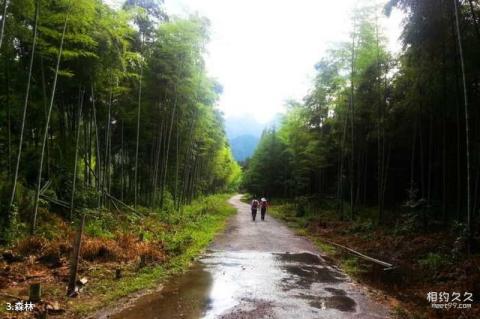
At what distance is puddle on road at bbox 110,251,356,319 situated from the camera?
6.04m

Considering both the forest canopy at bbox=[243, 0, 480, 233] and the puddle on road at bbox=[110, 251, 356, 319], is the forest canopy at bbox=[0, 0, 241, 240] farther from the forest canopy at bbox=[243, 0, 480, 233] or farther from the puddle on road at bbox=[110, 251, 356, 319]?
the forest canopy at bbox=[243, 0, 480, 233]

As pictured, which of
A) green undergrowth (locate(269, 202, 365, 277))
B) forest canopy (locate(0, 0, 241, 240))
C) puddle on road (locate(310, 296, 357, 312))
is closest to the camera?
puddle on road (locate(310, 296, 357, 312))

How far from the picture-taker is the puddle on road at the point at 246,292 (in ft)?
19.8

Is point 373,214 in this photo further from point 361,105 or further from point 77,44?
point 77,44

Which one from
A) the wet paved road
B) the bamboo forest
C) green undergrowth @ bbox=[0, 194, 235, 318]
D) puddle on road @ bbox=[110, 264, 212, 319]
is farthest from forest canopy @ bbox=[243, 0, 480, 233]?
green undergrowth @ bbox=[0, 194, 235, 318]

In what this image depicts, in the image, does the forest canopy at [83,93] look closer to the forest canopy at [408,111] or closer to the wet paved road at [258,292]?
the wet paved road at [258,292]

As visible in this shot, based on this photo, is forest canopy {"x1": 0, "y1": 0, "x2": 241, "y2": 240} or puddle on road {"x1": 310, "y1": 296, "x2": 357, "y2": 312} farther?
forest canopy {"x1": 0, "y1": 0, "x2": 241, "y2": 240}

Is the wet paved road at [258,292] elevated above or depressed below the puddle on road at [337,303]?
below

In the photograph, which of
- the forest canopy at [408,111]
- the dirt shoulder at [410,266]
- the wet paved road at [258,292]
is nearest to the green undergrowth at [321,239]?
the dirt shoulder at [410,266]

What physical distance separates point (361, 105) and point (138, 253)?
12286 mm

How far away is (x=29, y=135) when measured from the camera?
43.1 ft

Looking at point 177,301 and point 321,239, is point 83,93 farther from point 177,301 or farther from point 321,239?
point 321,239

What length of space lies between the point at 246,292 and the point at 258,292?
0.21 metres

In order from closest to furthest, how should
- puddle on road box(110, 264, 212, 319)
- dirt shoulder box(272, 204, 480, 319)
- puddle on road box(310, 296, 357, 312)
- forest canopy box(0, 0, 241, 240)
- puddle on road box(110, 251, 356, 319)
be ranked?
puddle on road box(110, 264, 212, 319) < puddle on road box(110, 251, 356, 319) < puddle on road box(310, 296, 357, 312) < dirt shoulder box(272, 204, 480, 319) < forest canopy box(0, 0, 241, 240)
